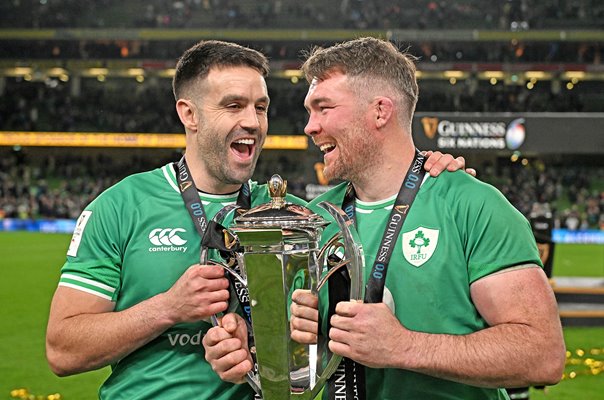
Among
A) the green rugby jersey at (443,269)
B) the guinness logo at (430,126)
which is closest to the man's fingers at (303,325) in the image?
the green rugby jersey at (443,269)

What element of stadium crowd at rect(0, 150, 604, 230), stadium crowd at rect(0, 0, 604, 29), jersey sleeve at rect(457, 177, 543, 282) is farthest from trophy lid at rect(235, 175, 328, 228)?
stadium crowd at rect(0, 0, 604, 29)

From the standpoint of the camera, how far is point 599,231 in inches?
1058

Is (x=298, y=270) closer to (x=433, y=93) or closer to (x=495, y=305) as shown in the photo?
(x=495, y=305)

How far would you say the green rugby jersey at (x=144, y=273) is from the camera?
8.71 ft

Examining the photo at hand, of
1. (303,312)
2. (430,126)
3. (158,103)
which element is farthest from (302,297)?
(158,103)

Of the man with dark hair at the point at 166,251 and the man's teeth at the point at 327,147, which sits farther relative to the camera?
the man's teeth at the point at 327,147

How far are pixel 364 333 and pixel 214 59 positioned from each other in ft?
4.05

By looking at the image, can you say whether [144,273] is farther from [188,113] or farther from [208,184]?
[188,113]

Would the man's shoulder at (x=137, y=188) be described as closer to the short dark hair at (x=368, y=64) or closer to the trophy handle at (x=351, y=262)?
the short dark hair at (x=368, y=64)

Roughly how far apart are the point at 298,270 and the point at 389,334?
0.89 feet

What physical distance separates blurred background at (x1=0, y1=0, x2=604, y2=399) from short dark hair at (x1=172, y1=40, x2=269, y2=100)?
26.5 metres

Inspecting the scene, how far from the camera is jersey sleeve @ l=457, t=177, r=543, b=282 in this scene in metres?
2.32

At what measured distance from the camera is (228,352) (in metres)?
2.21

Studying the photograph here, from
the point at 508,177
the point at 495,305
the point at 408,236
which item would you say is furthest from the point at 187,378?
the point at 508,177
